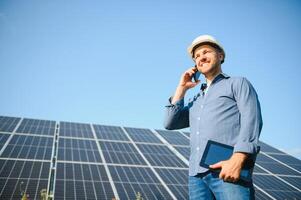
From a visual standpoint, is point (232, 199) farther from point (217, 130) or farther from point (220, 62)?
point (220, 62)

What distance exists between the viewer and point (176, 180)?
11805mm

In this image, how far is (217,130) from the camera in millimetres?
2805

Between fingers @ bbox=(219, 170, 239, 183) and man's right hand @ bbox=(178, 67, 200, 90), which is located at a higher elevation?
man's right hand @ bbox=(178, 67, 200, 90)

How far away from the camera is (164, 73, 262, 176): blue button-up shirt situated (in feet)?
8.30

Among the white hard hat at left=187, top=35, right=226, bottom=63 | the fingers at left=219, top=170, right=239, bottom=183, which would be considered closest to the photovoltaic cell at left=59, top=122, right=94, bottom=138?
the white hard hat at left=187, top=35, right=226, bottom=63

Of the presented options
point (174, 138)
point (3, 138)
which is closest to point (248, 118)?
point (3, 138)

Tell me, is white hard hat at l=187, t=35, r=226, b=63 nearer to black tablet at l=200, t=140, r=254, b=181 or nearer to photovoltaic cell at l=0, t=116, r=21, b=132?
black tablet at l=200, t=140, r=254, b=181

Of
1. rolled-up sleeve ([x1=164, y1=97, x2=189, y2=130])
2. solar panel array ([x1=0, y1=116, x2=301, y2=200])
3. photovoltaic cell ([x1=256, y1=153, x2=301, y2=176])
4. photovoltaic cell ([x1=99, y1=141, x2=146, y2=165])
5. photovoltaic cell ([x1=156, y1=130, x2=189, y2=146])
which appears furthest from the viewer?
photovoltaic cell ([x1=156, y1=130, x2=189, y2=146])

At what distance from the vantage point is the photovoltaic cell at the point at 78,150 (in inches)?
472

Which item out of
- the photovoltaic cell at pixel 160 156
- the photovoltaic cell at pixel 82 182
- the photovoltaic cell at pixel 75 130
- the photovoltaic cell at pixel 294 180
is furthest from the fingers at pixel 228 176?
the photovoltaic cell at pixel 75 130

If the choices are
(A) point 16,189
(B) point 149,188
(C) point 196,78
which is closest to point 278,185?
(B) point 149,188

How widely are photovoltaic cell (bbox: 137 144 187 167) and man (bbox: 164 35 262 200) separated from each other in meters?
10.0

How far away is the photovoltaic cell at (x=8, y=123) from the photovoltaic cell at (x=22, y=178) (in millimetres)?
4400

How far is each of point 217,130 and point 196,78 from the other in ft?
3.14
